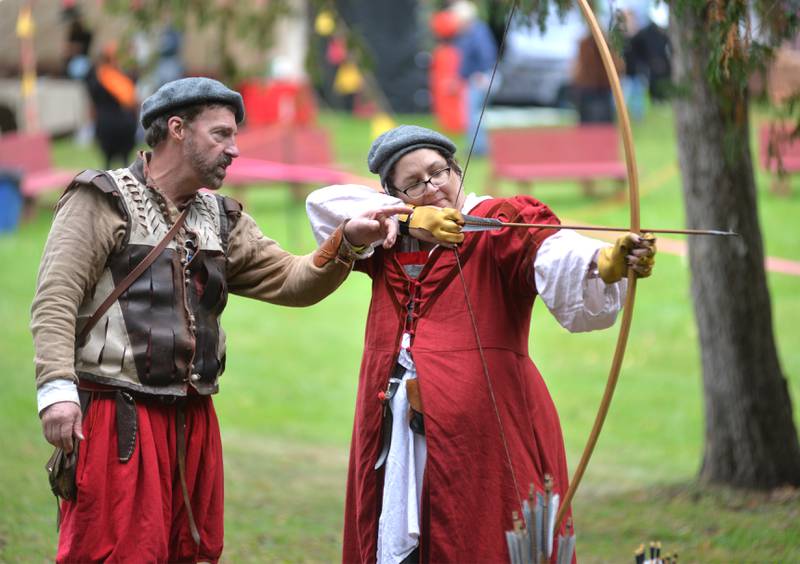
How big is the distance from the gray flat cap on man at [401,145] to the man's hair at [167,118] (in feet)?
1.50

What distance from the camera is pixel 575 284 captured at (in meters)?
3.21

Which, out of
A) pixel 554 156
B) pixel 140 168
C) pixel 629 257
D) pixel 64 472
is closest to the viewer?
pixel 629 257

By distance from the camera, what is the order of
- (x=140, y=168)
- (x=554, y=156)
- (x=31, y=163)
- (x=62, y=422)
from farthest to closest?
(x=31, y=163) → (x=554, y=156) → (x=140, y=168) → (x=62, y=422)

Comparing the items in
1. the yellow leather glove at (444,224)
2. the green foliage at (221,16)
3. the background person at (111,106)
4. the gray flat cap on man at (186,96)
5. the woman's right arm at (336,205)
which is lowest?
the yellow leather glove at (444,224)

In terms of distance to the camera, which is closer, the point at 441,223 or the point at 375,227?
the point at 441,223

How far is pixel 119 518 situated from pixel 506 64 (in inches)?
692

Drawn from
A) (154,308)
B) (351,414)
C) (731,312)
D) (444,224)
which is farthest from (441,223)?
(351,414)

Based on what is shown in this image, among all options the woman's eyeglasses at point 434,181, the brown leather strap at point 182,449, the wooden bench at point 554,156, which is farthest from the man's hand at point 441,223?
the wooden bench at point 554,156

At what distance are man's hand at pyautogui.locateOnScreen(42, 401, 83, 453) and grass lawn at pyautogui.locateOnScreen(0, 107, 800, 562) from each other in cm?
195

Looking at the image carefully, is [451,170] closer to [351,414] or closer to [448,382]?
[448,382]

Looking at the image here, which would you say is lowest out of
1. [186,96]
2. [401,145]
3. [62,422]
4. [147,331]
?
[62,422]

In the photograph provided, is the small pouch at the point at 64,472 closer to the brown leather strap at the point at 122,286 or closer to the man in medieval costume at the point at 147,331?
the man in medieval costume at the point at 147,331

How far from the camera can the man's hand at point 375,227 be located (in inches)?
136

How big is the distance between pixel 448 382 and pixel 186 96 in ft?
3.60
